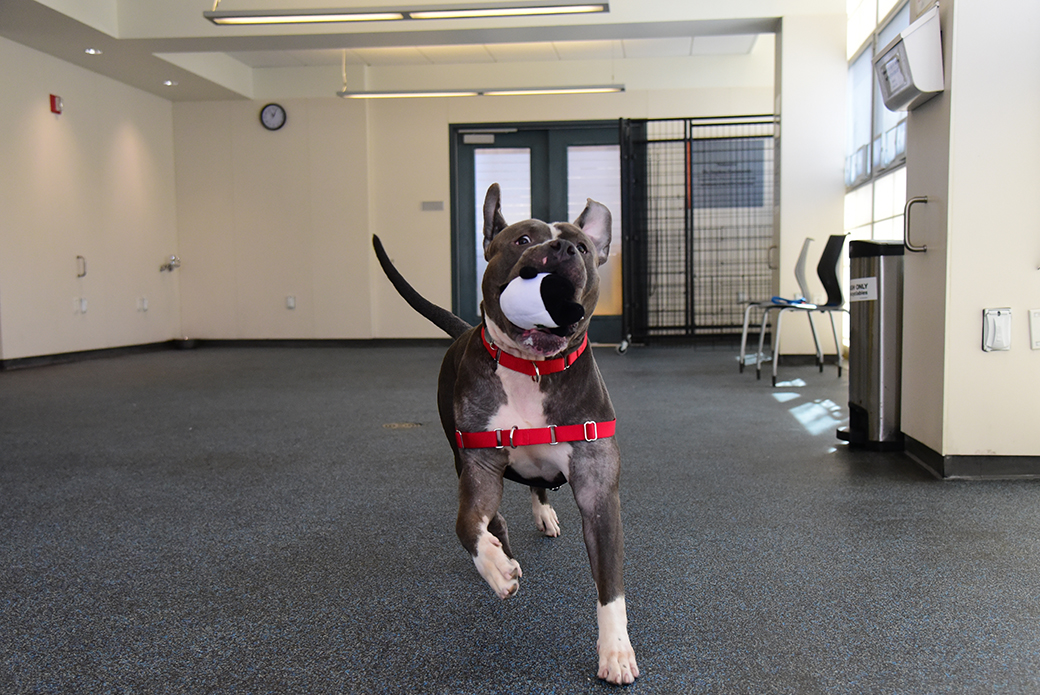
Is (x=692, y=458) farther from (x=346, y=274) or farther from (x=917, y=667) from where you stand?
(x=346, y=274)

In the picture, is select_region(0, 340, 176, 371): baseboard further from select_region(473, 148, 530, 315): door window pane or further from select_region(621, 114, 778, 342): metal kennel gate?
select_region(621, 114, 778, 342): metal kennel gate

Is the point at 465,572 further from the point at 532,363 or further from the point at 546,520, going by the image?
the point at 532,363

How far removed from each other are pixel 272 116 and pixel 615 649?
893 centimetres

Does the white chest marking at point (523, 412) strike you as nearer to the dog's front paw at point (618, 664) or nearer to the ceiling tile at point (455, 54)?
the dog's front paw at point (618, 664)

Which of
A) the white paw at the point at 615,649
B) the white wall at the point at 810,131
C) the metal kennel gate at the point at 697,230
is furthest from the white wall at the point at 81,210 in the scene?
the white paw at the point at 615,649

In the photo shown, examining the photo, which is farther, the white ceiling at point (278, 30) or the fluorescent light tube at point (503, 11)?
the white ceiling at point (278, 30)

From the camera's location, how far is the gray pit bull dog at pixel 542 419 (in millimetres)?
1374

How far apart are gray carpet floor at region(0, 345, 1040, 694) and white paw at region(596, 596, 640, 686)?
31 millimetres

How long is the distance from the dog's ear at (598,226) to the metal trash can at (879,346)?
2227 mm

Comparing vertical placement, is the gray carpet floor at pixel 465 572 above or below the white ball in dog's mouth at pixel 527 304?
below

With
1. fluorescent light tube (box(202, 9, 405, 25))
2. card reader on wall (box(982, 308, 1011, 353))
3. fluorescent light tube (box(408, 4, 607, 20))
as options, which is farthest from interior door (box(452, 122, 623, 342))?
card reader on wall (box(982, 308, 1011, 353))

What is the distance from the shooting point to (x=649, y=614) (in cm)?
171

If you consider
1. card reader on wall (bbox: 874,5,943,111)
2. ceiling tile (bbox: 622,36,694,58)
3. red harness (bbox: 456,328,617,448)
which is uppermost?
ceiling tile (bbox: 622,36,694,58)

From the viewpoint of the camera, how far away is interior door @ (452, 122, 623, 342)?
9055 millimetres
